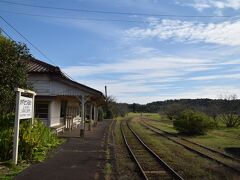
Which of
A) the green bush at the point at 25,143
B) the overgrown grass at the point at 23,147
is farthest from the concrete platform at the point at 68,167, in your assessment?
the green bush at the point at 25,143

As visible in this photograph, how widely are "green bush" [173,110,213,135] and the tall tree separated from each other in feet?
64.8

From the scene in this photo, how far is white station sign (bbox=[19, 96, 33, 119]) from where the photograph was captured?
13.1m

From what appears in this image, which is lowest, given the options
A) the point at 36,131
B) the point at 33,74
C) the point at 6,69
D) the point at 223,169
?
the point at 223,169

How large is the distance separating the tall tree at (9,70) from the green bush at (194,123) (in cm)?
1976

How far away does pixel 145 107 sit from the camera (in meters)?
193

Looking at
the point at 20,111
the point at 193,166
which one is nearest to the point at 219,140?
the point at 193,166

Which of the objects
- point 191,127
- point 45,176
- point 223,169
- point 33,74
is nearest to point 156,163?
point 223,169

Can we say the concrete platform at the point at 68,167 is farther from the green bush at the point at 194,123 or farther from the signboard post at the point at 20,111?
the green bush at the point at 194,123

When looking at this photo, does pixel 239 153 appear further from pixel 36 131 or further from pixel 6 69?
pixel 6 69

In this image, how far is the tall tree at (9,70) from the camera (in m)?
14.6

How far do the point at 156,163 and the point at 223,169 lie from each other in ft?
8.94

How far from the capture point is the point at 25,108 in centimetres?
1368

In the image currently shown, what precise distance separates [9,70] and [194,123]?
21.3 metres

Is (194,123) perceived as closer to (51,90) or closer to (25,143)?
(51,90)
